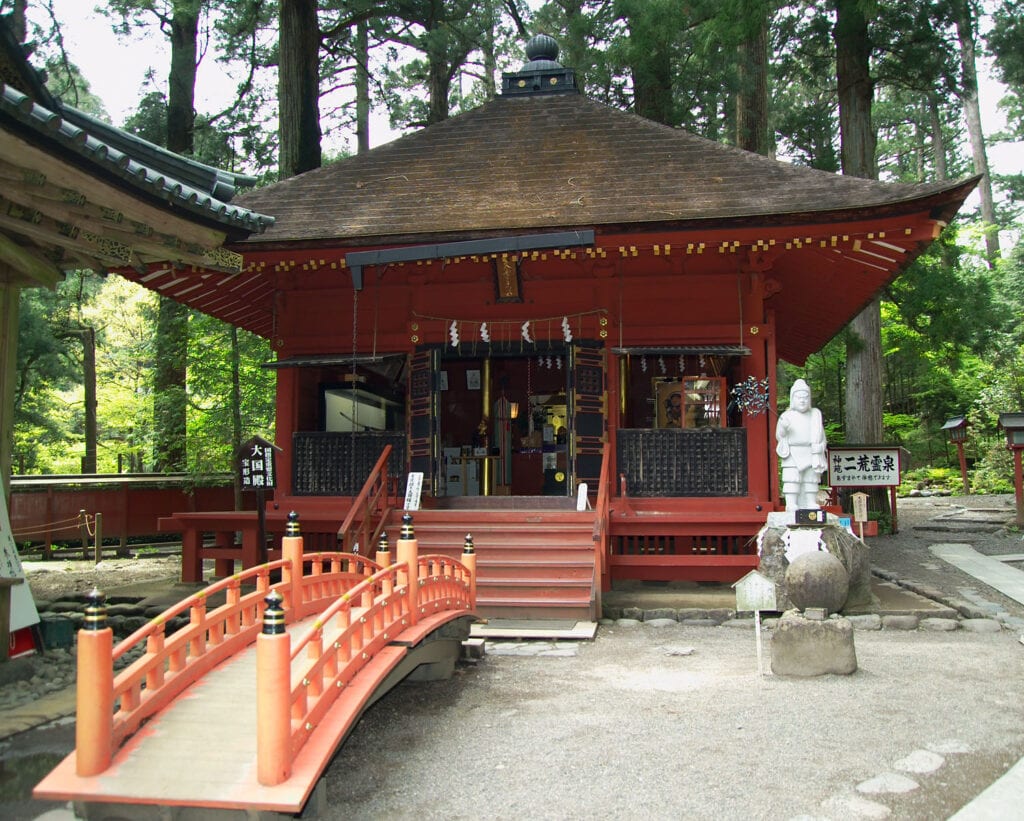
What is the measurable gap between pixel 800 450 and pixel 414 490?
15.7ft

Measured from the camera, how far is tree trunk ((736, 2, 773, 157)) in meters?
18.8

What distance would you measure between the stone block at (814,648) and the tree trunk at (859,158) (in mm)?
11237

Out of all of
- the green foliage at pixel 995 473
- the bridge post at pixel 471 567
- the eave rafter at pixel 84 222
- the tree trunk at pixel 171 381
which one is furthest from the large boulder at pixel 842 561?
the green foliage at pixel 995 473

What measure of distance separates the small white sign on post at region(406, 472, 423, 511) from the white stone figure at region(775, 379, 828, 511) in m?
4.50

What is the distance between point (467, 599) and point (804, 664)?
293cm

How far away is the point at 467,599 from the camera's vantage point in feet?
26.1

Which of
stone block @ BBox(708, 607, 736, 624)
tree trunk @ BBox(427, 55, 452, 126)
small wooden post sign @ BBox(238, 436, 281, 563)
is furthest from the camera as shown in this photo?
tree trunk @ BBox(427, 55, 452, 126)

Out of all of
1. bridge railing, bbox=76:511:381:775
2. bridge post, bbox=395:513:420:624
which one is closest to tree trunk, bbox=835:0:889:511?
bridge post, bbox=395:513:420:624

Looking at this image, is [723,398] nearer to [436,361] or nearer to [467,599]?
[436,361]

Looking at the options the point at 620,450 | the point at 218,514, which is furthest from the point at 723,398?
the point at 218,514

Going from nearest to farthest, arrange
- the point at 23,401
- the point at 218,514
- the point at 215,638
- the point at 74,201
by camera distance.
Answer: the point at 215,638
the point at 74,201
the point at 218,514
the point at 23,401

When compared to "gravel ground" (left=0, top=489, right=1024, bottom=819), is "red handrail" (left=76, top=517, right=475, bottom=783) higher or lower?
higher

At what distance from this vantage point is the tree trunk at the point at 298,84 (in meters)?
17.2

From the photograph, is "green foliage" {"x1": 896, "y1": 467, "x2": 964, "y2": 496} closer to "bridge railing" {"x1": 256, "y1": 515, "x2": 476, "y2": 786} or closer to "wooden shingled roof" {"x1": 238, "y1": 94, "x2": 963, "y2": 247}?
"wooden shingled roof" {"x1": 238, "y1": 94, "x2": 963, "y2": 247}
